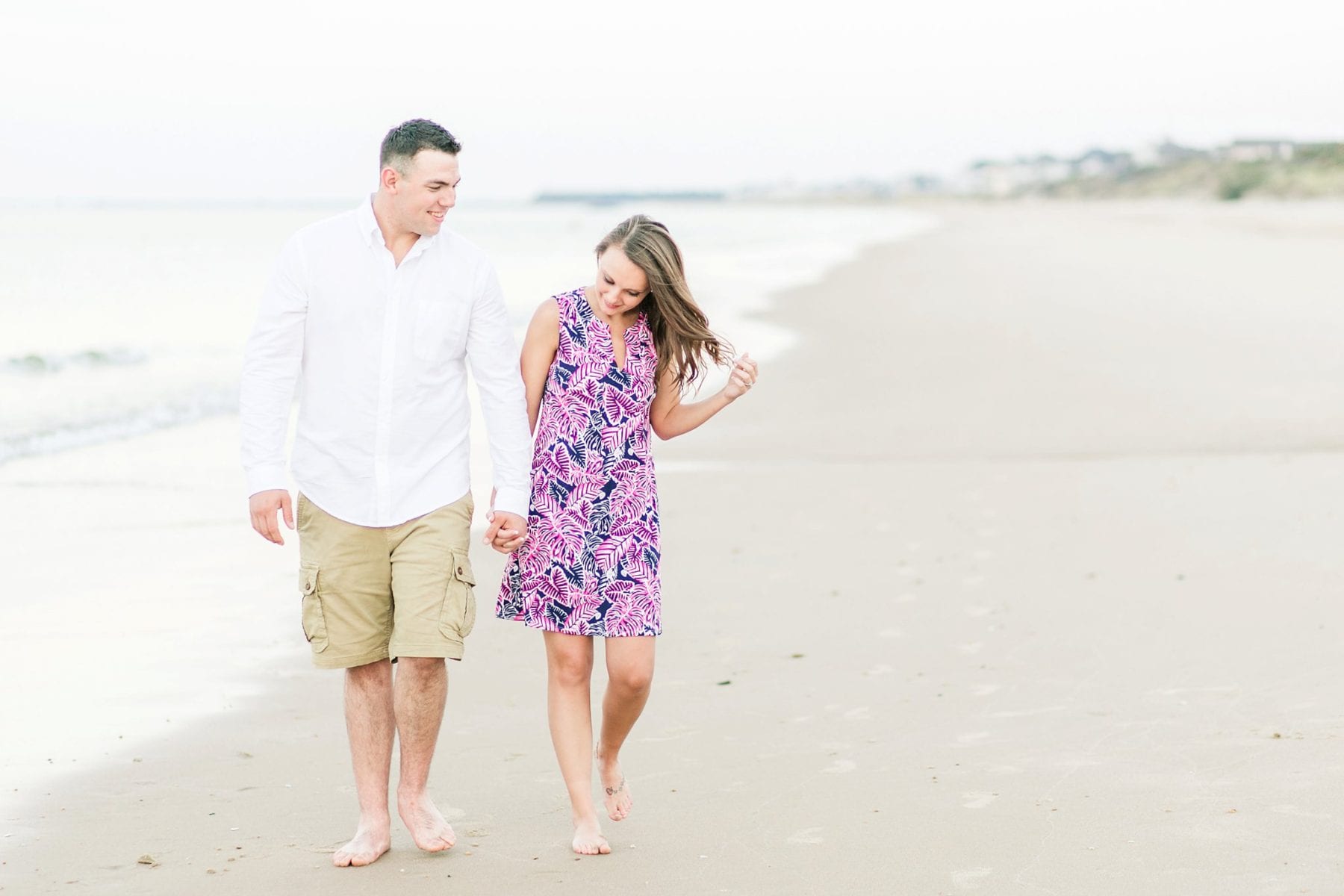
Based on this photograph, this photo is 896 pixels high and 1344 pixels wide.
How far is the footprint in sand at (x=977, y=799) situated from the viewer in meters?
3.62

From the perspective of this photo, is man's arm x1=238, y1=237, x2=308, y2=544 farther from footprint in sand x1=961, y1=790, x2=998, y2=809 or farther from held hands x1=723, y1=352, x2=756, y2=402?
footprint in sand x1=961, y1=790, x2=998, y2=809

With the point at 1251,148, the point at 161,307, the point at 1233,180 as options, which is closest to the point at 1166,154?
the point at 1251,148

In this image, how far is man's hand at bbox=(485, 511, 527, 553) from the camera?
344cm

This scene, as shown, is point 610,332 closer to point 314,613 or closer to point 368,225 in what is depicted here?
point 368,225

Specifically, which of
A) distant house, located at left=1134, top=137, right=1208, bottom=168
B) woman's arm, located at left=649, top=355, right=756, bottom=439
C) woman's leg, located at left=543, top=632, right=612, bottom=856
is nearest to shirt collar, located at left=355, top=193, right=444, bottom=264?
woman's arm, located at left=649, top=355, right=756, bottom=439

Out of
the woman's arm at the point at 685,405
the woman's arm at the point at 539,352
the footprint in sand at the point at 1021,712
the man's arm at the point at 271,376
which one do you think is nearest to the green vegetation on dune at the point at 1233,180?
the footprint in sand at the point at 1021,712

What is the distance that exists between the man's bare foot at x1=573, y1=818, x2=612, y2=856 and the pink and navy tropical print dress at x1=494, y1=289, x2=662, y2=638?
46 centimetres

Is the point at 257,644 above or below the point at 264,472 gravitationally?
below

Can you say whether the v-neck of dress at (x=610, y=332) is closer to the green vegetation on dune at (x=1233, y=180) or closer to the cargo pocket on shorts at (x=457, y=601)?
the cargo pocket on shorts at (x=457, y=601)

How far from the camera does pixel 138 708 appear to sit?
15.0ft

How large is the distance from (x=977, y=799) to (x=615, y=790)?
94 cm

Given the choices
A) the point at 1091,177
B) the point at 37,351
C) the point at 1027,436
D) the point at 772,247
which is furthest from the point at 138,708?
the point at 1091,177

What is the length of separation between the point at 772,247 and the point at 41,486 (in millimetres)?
41505

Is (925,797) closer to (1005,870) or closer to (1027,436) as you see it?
(1005,870)
